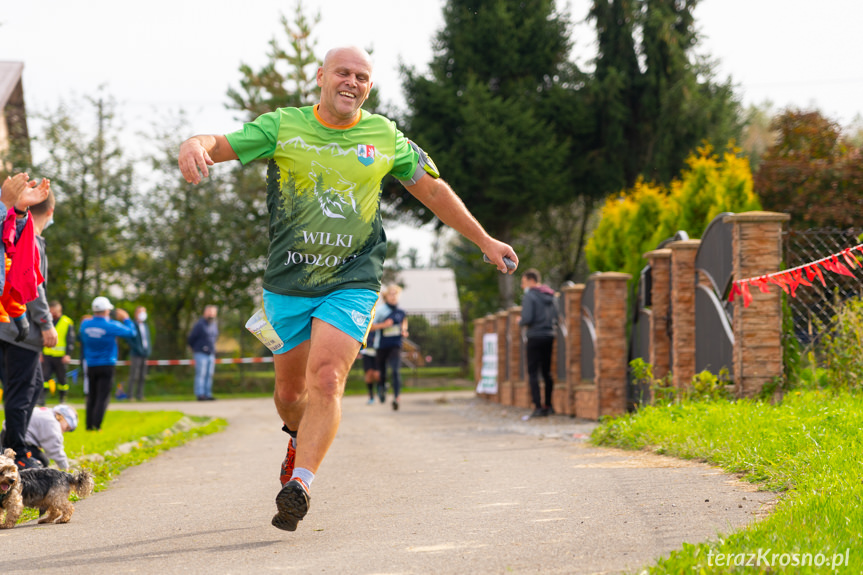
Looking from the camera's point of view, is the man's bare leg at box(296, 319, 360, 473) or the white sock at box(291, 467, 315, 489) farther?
the man's bare leg at box(296, 319, 360, 473)

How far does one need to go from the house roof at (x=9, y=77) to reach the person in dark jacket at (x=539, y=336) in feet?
87.6

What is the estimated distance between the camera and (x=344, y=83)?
4.66m

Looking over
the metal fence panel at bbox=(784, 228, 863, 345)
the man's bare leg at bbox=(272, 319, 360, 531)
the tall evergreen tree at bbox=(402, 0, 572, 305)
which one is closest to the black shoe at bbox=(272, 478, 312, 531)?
the man's bare leg at bbox=(272, 319, 360, 531)

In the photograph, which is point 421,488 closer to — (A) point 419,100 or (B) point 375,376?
(B) point 375,376

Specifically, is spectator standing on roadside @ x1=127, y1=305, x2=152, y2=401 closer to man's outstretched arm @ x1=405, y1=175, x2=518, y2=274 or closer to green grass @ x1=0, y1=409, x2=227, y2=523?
green grass @ x1=0, y1=409, x2=227, y2=523

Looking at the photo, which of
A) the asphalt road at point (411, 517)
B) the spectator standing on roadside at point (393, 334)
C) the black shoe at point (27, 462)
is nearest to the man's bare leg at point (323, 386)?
the asphalt road at point (411, 517)

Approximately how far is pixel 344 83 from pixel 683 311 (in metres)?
6.35

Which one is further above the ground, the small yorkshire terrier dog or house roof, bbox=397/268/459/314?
house roof, bbox=397/268/459/314

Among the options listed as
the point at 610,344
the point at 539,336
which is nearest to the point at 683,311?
the point at 610,344

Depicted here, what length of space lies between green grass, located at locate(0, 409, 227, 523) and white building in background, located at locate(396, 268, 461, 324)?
138 feet

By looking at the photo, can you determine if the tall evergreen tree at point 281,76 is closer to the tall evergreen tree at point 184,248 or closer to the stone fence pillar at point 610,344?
the tall evergreen tree at point 184,248

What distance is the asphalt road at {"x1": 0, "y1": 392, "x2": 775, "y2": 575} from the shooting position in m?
3.61

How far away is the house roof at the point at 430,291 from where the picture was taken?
2308 inches

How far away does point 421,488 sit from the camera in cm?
572
